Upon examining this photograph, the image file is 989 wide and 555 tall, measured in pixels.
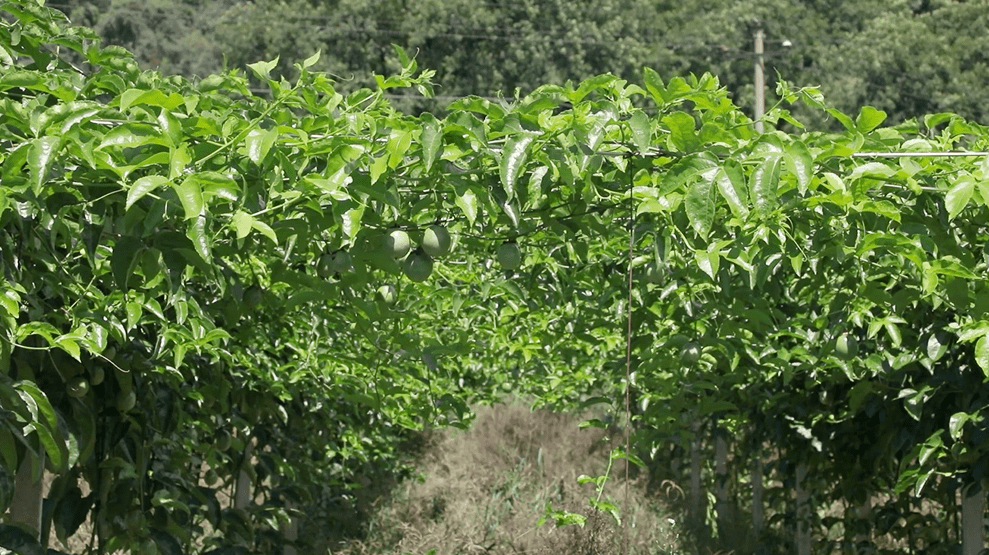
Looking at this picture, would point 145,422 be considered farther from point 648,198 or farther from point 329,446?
point 329,446

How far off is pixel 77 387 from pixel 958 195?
206 cm

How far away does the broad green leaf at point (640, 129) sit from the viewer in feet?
7.10

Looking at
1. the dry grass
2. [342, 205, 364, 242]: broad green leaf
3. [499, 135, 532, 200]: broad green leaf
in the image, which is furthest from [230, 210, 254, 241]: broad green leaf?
the dry grass

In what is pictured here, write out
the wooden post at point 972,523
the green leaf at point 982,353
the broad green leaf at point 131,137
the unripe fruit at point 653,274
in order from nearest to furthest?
1. the broad green leaf at point 131,137
2. the green leaf at point 982,353
3. the unripe fruit at point 653,274
4. the wooden post at point 972,523

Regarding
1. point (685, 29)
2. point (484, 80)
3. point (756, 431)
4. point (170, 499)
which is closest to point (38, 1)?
point (170, 499)

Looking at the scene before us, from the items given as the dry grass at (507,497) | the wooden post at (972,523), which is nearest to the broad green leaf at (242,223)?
the dry grass at (507,497)

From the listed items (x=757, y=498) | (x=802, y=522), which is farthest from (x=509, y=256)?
(x=757, y=498)

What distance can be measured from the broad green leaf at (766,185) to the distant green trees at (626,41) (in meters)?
17.3

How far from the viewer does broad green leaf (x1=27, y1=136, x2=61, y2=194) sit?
1856 mm

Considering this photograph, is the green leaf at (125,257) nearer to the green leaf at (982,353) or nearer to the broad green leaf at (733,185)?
the broad green leaf at (733,185)

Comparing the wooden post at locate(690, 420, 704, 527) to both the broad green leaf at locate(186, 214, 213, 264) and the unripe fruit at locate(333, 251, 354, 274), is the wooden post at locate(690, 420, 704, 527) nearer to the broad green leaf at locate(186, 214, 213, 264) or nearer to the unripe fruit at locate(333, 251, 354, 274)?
the unripe fruit at locate(333, 251, 354, 274)

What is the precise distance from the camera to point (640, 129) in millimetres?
2172

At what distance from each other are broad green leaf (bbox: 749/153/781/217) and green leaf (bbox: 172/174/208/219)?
40.2 inches

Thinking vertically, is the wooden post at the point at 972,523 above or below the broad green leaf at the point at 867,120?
below
